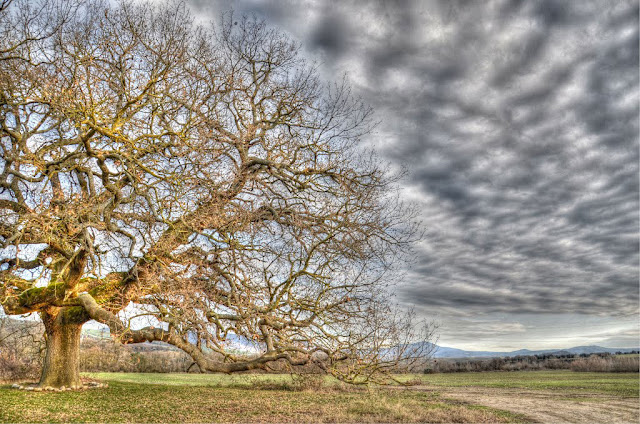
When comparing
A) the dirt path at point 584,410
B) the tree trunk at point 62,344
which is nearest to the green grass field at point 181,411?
the tree trunk at point 62,344

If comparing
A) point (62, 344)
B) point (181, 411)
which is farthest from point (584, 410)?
point (62, 344)

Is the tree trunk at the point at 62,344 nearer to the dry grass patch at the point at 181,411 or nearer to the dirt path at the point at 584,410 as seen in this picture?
the dry grass patch at the point at 181,411

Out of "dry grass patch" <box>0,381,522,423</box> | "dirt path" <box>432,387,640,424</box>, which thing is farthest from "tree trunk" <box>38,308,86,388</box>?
"dirt path" <box>432,387,640,424</box>

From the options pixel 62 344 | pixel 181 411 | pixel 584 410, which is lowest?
pixel 584 410

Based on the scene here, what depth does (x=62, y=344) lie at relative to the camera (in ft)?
54.7

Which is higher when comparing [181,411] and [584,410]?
[181,411]

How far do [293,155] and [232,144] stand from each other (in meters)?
2.19

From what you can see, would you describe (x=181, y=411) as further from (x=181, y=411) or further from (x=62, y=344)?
(x=62, y=344)

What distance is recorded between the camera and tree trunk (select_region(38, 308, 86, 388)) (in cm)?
1644

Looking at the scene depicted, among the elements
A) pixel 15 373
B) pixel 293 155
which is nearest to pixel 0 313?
pixel 15 373

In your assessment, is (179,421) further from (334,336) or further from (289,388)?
(289,388)

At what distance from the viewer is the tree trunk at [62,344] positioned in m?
16.4

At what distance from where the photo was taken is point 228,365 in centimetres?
1287

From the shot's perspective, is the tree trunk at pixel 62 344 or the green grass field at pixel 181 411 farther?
the tree trunk at pixel 62 344
